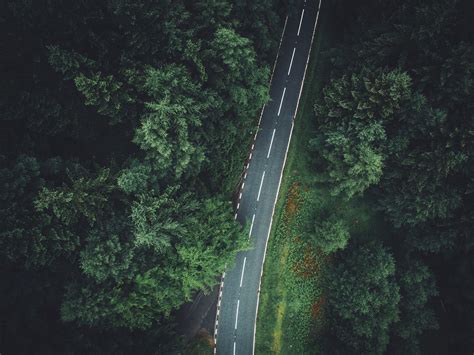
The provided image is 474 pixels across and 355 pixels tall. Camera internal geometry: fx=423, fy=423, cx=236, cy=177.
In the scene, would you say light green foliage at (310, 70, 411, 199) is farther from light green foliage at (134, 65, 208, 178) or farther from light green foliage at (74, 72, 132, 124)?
light green foliage at (74, 72, 132, 124)

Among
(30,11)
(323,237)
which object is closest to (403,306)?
(323,237)

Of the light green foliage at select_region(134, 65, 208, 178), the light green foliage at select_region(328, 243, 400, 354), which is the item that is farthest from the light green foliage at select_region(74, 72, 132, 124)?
the light green foliage at select_region(328, 243, 400, 354)

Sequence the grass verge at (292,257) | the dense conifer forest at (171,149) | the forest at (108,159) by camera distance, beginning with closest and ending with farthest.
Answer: the forest at (108,159)
the dense conifer forest at (171,149)
the grass verge at (292,257)

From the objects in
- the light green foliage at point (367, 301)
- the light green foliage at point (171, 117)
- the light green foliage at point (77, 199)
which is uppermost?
the light green foliage at point (171, 117)

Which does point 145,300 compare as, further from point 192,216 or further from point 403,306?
point 403,306

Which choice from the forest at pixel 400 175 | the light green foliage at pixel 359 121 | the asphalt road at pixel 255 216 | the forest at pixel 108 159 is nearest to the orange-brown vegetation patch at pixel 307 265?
the forest at pixel 400 175

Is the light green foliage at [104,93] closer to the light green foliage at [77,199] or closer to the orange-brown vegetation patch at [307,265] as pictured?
the light green foliage at [77,199]

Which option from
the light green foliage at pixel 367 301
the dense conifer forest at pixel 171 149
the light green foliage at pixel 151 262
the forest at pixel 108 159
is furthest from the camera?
the light green foliage at pixel 367 301
